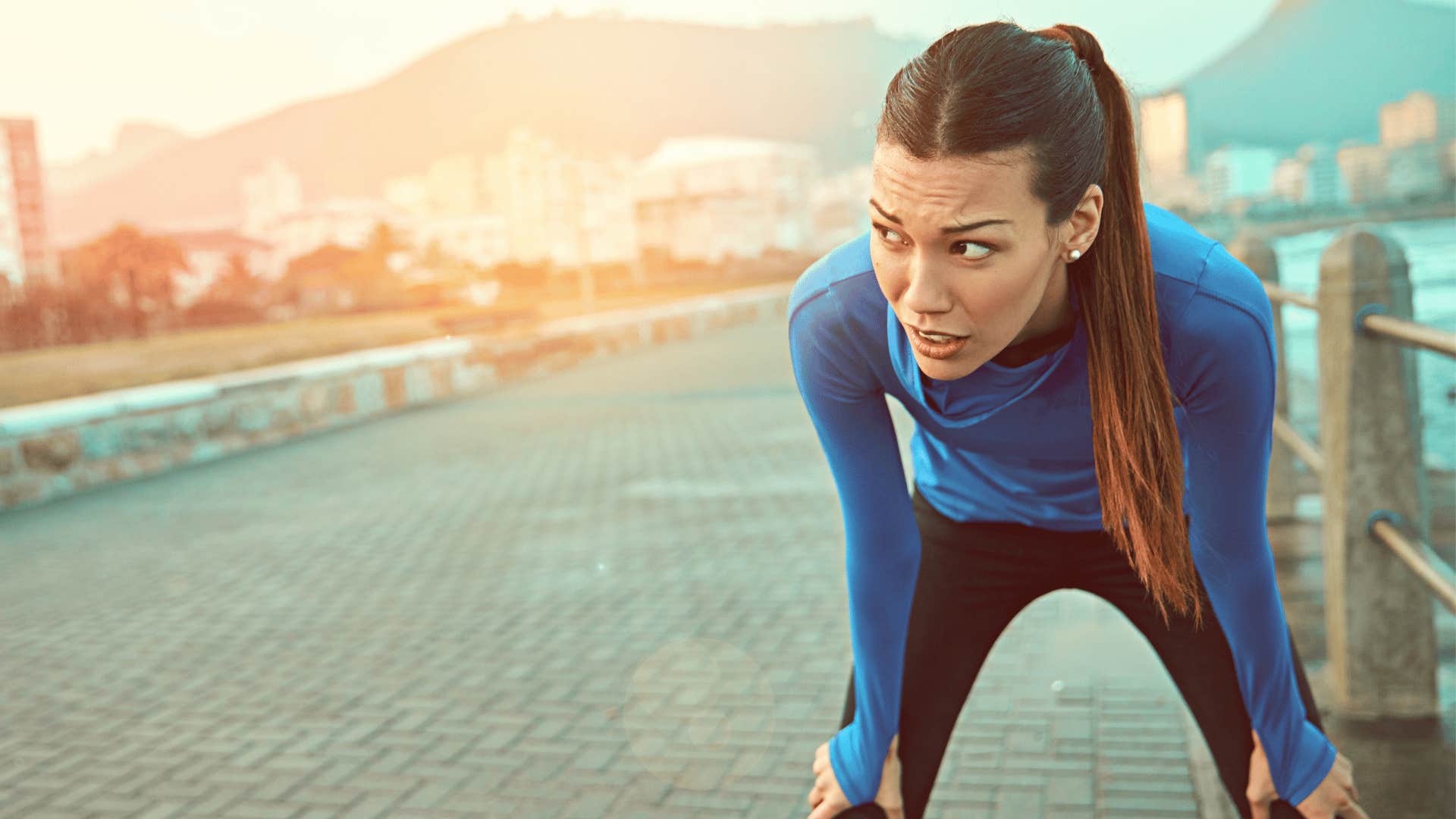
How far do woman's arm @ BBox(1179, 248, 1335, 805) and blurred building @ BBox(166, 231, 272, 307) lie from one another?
27.6 metres

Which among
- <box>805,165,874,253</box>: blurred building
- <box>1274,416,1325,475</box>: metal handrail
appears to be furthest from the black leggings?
<box>805,165,874,253</box>: blurred building

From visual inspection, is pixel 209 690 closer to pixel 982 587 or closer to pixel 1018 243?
pixel 982 587

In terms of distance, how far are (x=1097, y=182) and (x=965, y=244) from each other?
231 mm

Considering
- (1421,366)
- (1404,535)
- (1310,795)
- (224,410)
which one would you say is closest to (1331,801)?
(1310,795)

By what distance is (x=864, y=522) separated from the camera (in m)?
2.03

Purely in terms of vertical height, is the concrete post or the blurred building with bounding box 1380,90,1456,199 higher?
the blurred building with bounding box 1380,90,1456,199

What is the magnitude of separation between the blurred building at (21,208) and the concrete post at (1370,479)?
882 inches

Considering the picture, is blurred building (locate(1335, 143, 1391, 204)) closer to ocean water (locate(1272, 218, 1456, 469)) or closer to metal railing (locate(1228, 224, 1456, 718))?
ocean water (locate(1272, 218, 1456, 469))

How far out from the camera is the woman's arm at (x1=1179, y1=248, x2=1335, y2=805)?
174 cm

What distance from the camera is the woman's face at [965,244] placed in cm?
154

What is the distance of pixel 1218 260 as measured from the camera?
70.1 inches

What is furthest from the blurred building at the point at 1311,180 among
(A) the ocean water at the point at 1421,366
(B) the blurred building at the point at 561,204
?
(B) the blurred building at the point at 561,204

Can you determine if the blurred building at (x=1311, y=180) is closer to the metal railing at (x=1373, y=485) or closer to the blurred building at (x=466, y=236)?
the blurred building at (x=466, y=236)

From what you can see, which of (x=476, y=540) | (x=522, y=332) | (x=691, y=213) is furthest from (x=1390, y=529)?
(x=691, y=213)
